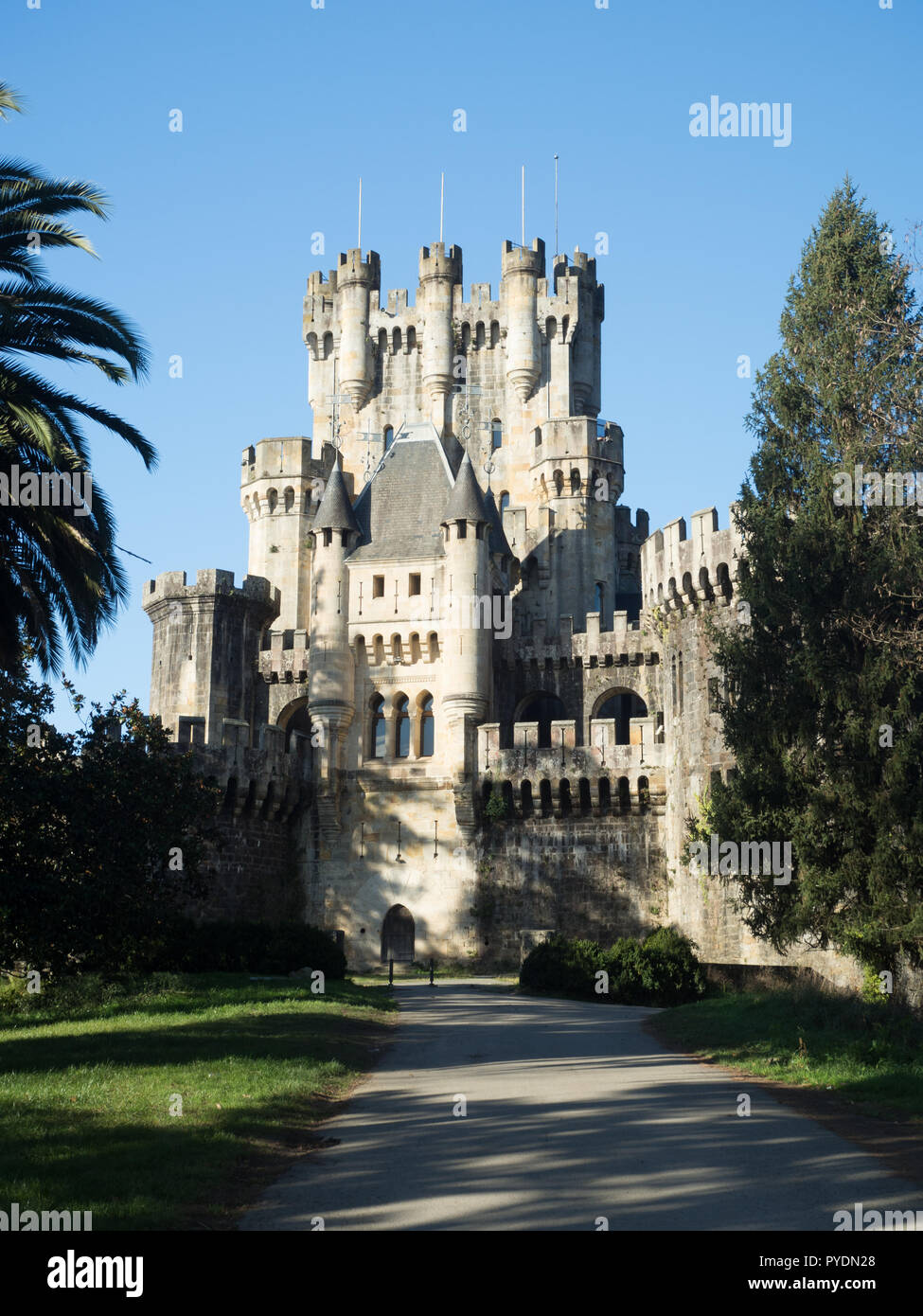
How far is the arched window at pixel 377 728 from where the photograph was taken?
164 feet

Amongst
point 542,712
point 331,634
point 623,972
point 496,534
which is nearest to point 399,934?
point 331,634

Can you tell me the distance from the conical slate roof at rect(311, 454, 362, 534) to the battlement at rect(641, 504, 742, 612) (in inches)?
425

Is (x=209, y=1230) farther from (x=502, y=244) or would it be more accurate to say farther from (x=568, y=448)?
(x=502, y=244)

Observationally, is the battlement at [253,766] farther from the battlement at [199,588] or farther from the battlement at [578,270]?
the battlement at [578,270]

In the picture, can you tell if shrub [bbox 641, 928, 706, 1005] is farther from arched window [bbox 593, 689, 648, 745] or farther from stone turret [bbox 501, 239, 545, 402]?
stone turret [bbox 501, 239, 545, 402]

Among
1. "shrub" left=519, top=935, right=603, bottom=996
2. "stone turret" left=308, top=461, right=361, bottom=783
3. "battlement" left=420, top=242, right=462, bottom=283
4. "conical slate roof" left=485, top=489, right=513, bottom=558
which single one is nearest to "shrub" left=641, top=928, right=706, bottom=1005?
"shrub" left=519, top=935, right=603, bottom=996

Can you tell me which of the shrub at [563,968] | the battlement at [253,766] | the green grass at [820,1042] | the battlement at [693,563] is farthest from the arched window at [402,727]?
the green grass at [820,1042]

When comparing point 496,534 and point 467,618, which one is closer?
point 467,618

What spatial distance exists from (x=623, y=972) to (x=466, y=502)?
19.5m

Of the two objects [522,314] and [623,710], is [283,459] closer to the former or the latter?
[522,314]

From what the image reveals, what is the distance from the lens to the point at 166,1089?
17203 millimetres

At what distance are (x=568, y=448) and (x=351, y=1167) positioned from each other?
1947 inches

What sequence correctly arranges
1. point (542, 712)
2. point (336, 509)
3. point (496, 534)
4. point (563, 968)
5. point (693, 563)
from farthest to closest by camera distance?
1. point (542, 712)
2. point (496, 534)
3. point (336, 509)
4. point (693, 563)
5. point (563, 968)
